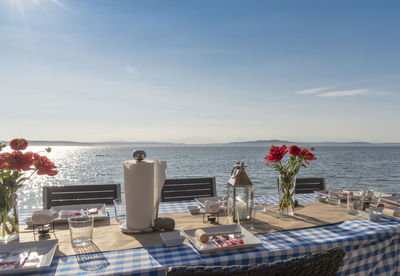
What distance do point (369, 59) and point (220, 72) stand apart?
7183mm

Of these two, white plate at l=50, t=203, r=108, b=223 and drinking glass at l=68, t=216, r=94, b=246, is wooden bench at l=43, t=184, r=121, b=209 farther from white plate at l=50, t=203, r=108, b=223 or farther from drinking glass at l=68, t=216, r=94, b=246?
drinking glass at l=68, t=216, r=94, b=246

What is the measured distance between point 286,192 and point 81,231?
110 cm

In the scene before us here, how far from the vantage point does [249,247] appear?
1.04 metres

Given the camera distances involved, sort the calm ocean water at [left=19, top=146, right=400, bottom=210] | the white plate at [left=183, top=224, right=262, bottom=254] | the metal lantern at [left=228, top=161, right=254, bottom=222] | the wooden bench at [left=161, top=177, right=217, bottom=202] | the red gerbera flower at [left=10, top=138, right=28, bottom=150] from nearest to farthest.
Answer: the white plate at [left=183, top=224, right=262, bottom=254], the red gerbera flower at [left=10, top=138, right=28, bottom=150], the metal lantern at [left=228, top=161, right=254, bottom=222], the wooden bench at [left=161, top=177, right=217, bottom=202], the calm ocean water at [left=19, top=146, right=400, bottom=210]

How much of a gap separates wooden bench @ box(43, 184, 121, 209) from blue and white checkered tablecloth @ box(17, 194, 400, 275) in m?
1.10

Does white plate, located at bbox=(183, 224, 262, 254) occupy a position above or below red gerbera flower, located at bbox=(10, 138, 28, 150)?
below

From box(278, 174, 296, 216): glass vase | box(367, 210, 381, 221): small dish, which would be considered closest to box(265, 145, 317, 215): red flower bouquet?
box(278, 174, 296, 216): glass vase

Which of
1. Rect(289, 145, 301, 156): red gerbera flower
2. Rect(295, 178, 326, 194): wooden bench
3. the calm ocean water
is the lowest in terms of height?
the calm ocean water

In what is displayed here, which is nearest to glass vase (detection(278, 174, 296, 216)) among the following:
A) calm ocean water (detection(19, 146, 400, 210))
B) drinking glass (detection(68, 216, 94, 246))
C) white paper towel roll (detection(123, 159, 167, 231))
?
white paper towel roll (detection(123, 159, 167, 231))

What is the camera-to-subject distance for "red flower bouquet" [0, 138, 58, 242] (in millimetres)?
1056

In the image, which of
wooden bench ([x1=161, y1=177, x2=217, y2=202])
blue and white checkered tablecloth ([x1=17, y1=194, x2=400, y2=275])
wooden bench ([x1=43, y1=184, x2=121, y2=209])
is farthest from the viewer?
wooden bench ([x1=161, y1=177, x2=217, y2=202])

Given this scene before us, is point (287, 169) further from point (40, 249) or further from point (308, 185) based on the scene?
point (40, 249)

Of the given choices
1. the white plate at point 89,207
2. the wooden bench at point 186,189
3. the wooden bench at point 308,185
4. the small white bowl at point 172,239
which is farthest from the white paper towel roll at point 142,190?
the wooden bench at point 308,185

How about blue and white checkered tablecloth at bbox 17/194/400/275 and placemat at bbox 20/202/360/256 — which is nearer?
blue and white checkered tablecloth at bbox 17/194/400/275
